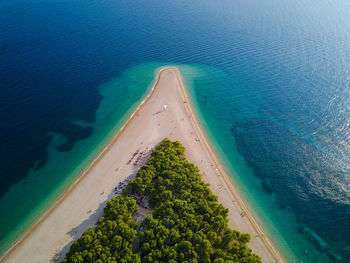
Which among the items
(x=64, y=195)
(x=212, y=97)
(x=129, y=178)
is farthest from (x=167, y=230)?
(x=212, y=97)

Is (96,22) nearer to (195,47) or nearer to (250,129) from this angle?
(195,47)

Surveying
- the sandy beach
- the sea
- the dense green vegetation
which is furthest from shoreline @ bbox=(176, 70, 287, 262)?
the dense green vegetation

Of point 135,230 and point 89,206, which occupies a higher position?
point 89,206

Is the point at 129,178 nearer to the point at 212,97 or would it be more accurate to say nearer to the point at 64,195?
the point at 64,195

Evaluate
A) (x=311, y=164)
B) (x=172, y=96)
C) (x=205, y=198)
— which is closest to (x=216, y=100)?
(x=172, y=96)

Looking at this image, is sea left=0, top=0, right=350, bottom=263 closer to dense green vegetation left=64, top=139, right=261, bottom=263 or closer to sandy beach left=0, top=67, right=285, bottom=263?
sandy beach left=0, top=67, right=285, bottom=263

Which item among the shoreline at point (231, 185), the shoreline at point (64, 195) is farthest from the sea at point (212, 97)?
the shoreline at point (231, 185)
